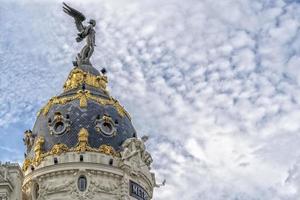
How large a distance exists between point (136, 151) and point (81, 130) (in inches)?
183

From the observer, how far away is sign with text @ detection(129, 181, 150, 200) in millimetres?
56750

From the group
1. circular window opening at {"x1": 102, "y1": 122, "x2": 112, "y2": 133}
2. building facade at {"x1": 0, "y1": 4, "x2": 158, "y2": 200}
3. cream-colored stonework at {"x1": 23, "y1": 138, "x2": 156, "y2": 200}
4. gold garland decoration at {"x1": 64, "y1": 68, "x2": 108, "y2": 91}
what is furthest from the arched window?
gold garland decoration at {"x1": 64, "y1": 68, "x2": 108, "y2": 91}

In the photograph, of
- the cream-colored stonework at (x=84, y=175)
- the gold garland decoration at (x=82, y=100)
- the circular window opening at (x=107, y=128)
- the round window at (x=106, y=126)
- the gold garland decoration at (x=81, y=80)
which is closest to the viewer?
the cream-colored stonework at (x=84, y=175)

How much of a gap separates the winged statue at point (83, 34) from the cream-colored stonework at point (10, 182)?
16.4 meters

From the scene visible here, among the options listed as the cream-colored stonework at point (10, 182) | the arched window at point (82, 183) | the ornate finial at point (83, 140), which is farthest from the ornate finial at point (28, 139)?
the cream-colored stonework at point (10, 182)

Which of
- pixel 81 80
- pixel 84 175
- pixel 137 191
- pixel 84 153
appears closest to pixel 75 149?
pixel 84 153

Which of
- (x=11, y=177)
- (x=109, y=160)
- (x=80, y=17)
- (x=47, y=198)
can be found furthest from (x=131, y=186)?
(x=80, y=17)

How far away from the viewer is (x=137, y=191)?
57.2 metres

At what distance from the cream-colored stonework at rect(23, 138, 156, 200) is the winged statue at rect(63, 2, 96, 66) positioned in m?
11.9

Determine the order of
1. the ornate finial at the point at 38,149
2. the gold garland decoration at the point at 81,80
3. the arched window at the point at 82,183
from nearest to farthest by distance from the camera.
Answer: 1. the arched window at the point at 82,183
2. the ornate finial at the point at 38,149
3. the gold garland decoration at the point at 81,80

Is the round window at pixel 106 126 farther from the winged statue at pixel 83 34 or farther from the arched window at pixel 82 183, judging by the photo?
the winged statue at pixel 83 34

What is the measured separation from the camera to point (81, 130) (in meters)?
57.4

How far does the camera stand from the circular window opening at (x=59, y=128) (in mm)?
57984

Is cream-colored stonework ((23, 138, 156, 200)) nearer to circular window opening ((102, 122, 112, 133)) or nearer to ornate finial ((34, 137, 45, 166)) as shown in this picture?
ornate finial ((34, 137, 45, 166))
